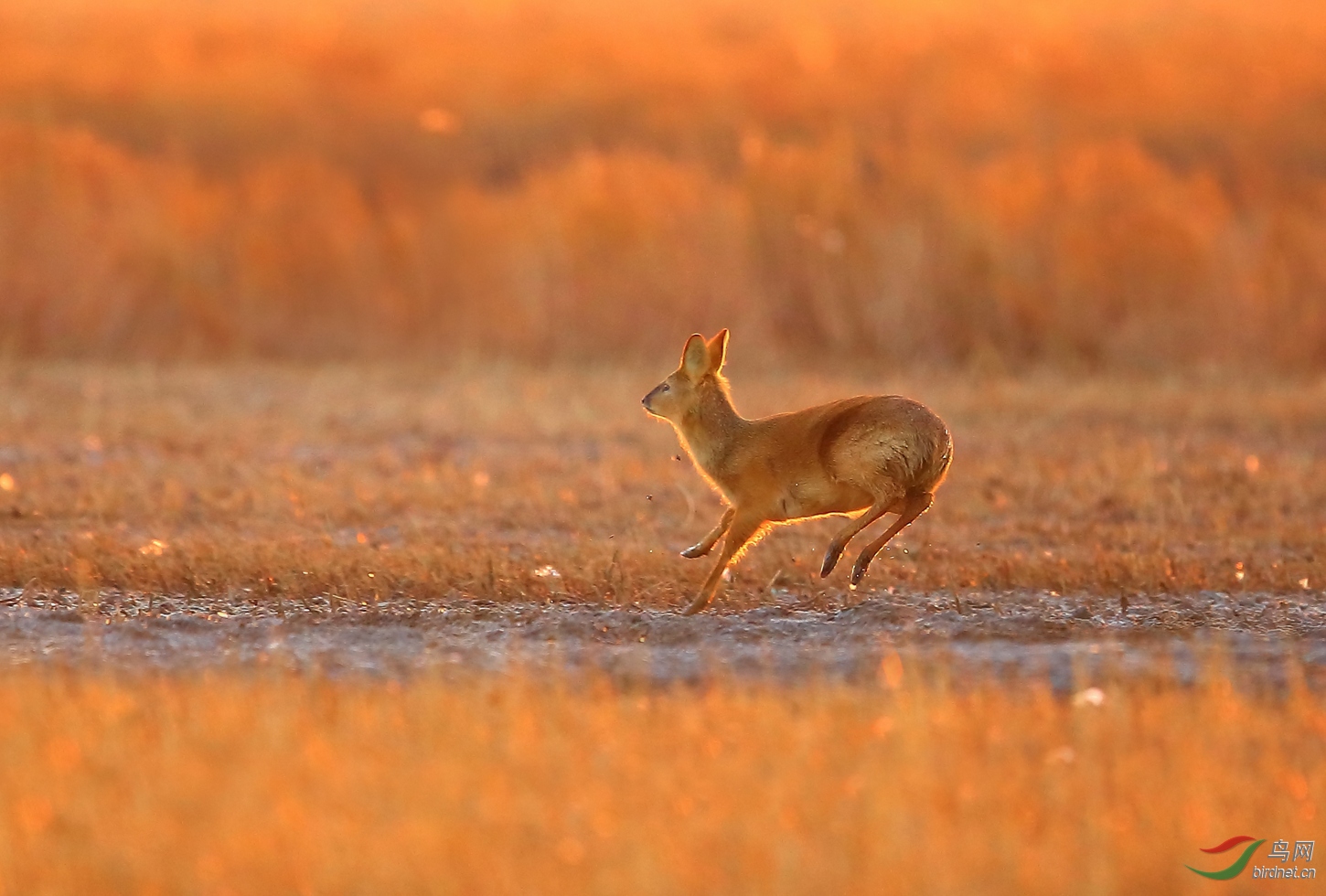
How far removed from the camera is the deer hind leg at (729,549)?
9062mm

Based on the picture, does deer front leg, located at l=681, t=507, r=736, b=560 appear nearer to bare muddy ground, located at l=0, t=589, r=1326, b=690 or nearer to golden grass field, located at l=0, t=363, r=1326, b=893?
golden grass field, located at l=0, t=363, r=1326, b=893

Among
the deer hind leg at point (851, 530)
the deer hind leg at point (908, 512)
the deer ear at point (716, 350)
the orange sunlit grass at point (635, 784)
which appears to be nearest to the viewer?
the orange sunlit grass at point (635, 784)

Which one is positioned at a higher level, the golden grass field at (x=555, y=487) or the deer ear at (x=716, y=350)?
the deer ear at (x=716, y=350)

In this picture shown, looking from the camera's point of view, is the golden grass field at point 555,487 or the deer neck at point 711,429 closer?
the deer neck at point 711,429

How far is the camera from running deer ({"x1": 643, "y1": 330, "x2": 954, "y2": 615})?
8.98 metres

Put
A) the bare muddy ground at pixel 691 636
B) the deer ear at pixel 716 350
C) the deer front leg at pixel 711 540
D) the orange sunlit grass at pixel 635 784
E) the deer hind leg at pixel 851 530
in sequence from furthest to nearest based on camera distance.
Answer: the deer ear at pixel 716 350
the deer front leg at pixel 711 540
the deer hind leg at pixel 851 530
the bare muddy ground at pixel 691 636
the orange sunlit grass at pixel 635 784

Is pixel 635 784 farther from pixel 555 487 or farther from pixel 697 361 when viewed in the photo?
pixel 555 487

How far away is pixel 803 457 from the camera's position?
30.2ft

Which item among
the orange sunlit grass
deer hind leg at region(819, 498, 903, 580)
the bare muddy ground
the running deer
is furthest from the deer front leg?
the orange sunlit grass

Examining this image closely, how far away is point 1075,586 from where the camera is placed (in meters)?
9.86

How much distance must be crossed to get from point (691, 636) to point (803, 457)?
3.98ft

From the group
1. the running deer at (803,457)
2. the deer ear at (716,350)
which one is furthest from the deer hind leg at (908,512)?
the deer ear at (716,350)

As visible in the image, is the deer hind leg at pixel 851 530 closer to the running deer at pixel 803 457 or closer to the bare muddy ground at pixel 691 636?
the running deer at pixel 803 457

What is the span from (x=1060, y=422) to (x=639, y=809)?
1256 cm
